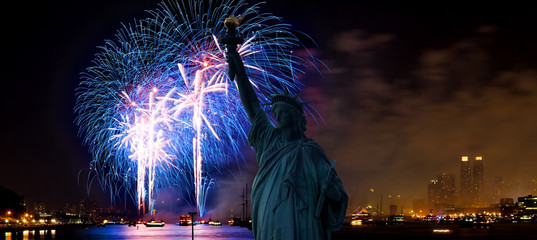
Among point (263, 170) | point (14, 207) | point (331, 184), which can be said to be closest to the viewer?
point (331, 184)

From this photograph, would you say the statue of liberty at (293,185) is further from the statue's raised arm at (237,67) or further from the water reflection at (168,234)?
the water reflection at (168,234)

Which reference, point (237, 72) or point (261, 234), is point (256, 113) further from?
point (261, 234)

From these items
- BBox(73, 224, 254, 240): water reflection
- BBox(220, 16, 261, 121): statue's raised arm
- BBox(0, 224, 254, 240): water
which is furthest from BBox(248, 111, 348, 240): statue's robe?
BBox(73, 224, 254, 240): water reflection

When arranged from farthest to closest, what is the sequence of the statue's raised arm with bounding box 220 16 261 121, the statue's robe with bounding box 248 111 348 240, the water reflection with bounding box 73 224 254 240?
1. the water reflection with bounding box 73 224 254 240
2. the statue's raised arm with bounding box 220 16 261 121
3. the statue's robe with bounding box 248 111 348 240

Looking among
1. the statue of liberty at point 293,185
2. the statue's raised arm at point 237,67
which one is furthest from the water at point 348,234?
the statue of liberty at point 293,185

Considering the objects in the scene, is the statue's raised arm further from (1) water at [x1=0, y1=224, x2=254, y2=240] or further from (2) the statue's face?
(1) water at [x1=0, y1=224, x2=254, y2=240]

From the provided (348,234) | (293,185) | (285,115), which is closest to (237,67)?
(285,115)

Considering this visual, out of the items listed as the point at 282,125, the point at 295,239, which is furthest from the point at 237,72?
the point at 295,239
